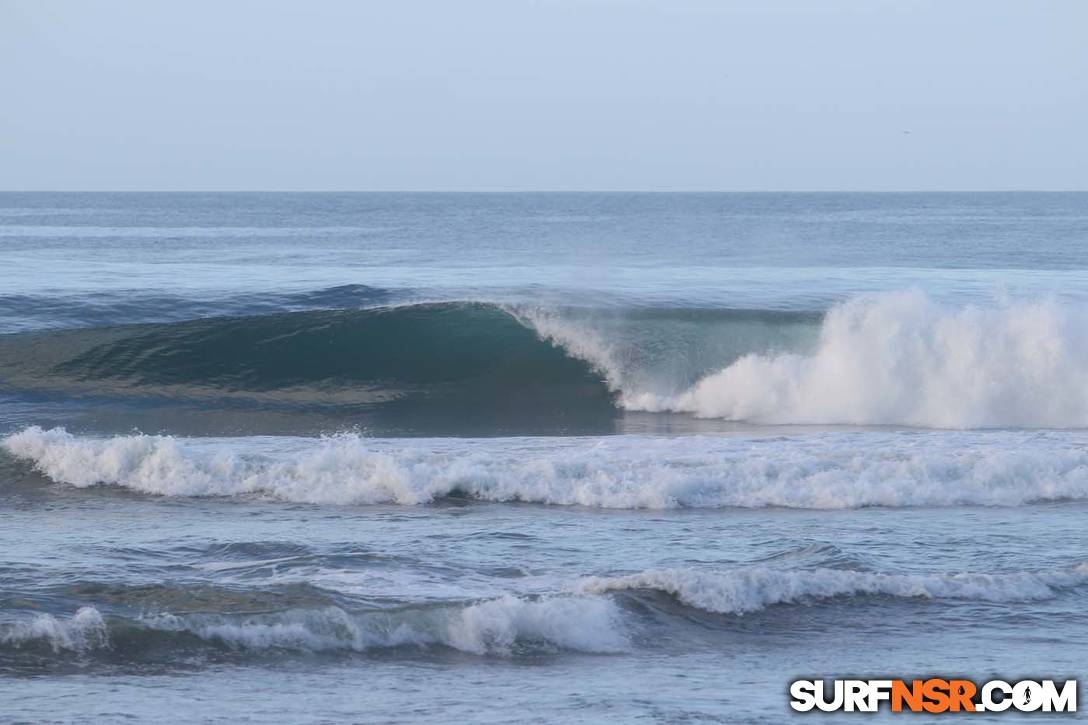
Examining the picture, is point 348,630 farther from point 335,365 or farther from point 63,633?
point 335,365

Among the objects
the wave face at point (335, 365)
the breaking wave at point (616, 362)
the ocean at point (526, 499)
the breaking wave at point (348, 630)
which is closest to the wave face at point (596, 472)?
the ocean at point (526, 499)

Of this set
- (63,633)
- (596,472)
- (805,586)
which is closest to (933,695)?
(805,586)

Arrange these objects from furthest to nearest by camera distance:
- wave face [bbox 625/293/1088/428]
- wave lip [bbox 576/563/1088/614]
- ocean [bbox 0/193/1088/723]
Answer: wave face [bbox 625/293/1088/428] < wave lip [bbox 576/563/1088/614] < ocean [bbox 0/193/1088/723]

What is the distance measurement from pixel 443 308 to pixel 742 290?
6.63 m

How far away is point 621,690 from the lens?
22.8ft

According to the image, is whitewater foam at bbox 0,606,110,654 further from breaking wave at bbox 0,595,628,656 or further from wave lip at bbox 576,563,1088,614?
wave lip at bbox 576,563,1088,614

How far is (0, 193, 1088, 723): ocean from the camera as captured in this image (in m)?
7.40

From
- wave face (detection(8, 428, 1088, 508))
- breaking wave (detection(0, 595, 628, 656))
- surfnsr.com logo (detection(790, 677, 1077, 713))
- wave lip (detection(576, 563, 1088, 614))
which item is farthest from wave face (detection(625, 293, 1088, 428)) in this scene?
surfnsr.com logo (detection(790, 677, 1077, 713))

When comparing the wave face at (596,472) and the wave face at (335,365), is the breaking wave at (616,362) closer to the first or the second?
the wave face at (335,365)

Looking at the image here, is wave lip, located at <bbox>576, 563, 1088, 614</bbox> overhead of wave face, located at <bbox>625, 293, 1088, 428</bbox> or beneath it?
beneath

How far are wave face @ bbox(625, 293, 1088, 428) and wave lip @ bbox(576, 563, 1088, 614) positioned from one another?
7744 mm

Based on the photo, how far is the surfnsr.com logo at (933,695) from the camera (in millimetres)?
6645

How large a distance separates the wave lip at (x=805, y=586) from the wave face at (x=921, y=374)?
7744mm

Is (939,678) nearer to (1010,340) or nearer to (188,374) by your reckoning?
(1010,340)
